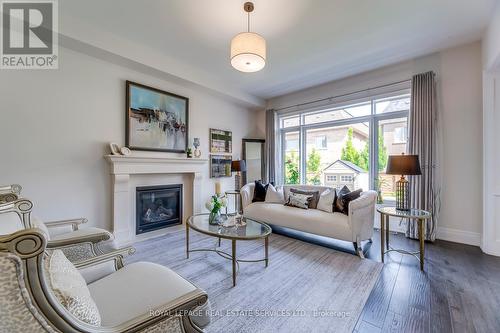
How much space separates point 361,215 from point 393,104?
7.50ft

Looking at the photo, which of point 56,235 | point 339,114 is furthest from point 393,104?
point 56,235

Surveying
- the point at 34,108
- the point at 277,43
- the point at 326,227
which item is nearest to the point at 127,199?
the point at 34,108

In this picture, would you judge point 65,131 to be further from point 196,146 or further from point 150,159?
point 196,146

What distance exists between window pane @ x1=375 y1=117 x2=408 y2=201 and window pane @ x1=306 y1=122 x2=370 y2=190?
229 mm

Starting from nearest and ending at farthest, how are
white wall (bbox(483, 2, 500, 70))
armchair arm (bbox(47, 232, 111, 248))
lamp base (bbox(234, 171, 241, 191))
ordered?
1. armchair arm (bbox(47, 232, 111, 248))
2. white wall (bbox(483, 2, 500, 70))
3. lamp base (bbox(234, 171, 241, 191))

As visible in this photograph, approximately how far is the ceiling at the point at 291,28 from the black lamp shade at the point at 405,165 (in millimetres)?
1685

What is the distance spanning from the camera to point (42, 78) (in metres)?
2.62

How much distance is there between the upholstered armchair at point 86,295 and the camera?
57 centimetres

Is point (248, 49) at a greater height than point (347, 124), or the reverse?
point (248, 49)

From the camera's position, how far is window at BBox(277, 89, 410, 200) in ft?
12.6

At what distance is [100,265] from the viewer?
142 centimetres

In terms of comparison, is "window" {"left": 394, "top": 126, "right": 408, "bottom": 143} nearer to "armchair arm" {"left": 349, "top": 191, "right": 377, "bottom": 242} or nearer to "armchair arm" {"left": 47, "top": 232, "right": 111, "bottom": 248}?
"armchair arm" {"left": 349, "top": 191, "right": 377, "bottom": 242}

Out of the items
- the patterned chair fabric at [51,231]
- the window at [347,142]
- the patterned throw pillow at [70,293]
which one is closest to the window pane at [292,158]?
the window at [347,142]

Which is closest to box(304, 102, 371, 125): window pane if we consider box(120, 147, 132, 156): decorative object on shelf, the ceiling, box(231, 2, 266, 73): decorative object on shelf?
the ceiling
